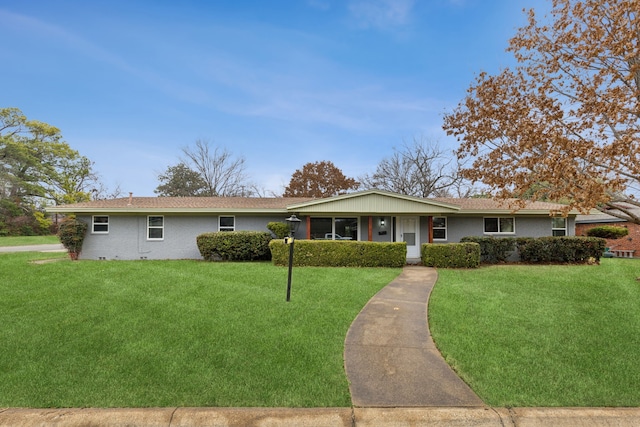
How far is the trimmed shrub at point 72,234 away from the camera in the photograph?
1396 cm

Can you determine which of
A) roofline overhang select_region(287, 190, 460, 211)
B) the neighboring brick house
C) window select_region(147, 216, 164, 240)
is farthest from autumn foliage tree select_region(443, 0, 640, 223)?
the neighboring brick house

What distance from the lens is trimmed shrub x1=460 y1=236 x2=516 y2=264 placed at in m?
13.7

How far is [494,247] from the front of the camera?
13750mm

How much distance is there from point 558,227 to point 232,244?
15192 millimetres

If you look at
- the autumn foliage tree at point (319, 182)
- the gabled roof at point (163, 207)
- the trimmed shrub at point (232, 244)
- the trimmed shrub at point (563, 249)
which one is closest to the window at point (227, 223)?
the gabled roof at point (163, 207)

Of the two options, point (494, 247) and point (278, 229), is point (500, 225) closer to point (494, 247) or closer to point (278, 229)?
point (494, 247)

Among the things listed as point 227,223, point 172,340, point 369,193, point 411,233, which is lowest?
point 172,340

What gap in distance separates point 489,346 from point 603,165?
11.7 ft

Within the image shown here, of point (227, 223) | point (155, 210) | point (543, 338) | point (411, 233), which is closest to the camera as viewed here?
point (543, 338)

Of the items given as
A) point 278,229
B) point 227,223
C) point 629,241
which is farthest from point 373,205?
point 629,241

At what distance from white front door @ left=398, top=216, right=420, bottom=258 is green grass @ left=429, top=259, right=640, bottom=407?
5981mm

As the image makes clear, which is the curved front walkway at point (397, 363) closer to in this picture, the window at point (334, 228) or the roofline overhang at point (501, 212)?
the window at point (334, 228)

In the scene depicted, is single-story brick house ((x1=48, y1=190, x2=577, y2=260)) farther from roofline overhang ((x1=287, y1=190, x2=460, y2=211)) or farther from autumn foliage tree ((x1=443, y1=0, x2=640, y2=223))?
autumn foliage tree ((x1=443, y1=0, x2=640, y2=223))

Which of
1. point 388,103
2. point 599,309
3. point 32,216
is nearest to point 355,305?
point 599,309
